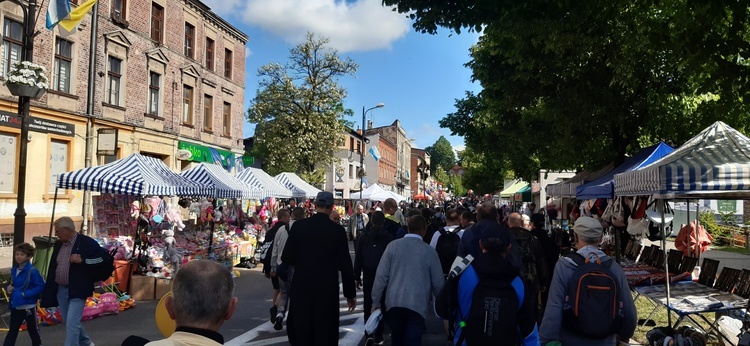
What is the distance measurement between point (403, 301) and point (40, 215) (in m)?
16.9

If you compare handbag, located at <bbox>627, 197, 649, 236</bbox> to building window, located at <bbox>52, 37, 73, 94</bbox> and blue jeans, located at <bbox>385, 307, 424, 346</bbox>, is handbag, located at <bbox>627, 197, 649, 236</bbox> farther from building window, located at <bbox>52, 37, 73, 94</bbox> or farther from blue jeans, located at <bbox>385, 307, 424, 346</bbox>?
building window, located at <bbox>52, 37, 73, 94</bbox>

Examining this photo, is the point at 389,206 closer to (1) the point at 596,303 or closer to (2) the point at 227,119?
(1) the point at 596,303

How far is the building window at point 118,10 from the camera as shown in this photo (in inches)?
843

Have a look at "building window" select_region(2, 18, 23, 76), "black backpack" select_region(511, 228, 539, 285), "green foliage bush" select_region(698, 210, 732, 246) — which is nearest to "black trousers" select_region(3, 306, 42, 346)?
"black backpack" select_region(511, 228, 539, 285)

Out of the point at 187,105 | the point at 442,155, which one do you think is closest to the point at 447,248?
the point at 187,105

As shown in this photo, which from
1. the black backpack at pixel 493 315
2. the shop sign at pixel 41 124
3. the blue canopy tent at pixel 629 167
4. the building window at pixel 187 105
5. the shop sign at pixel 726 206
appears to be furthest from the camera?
the shop sign at pixel 726 206

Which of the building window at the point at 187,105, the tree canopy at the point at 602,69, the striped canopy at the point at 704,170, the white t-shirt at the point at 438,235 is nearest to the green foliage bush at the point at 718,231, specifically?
the tree canopy at the point at 602,69

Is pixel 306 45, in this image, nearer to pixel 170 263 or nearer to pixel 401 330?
pixel 170 263

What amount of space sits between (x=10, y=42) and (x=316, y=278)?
16.8 meters

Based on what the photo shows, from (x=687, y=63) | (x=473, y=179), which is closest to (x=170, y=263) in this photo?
(x=687, y=63)

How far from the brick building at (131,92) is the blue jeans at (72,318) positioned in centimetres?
1299

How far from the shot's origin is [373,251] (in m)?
7.30

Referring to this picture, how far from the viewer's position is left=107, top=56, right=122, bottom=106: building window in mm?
21422

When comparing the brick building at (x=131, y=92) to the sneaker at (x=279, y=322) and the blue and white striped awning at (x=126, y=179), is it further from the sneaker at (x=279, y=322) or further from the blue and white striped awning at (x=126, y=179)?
the sneaker at (x=279, y=322)
